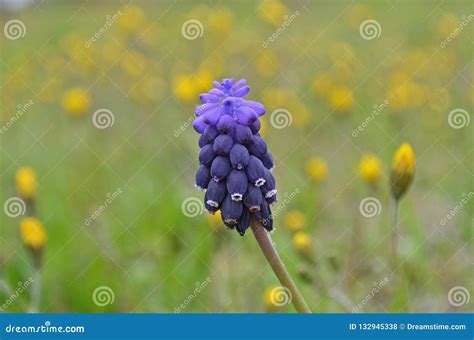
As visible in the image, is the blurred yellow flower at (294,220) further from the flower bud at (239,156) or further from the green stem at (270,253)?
the flower bud at (239,156)

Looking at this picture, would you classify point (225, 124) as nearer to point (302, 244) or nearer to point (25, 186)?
point (302, 244)

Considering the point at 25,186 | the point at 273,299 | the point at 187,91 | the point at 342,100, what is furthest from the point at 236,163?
the point at 342,100

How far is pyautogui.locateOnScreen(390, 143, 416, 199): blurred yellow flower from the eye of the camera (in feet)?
13.6

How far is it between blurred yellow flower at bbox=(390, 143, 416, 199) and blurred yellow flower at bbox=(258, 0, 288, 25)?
3.10 meters

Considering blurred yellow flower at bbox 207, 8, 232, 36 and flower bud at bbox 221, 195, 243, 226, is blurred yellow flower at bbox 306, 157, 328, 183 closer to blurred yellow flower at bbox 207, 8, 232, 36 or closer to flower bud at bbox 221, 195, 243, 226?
blurred yellow flower at bbox 207, 8, 232, 36

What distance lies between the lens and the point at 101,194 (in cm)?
637

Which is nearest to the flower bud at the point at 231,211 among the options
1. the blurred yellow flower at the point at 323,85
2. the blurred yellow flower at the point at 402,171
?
the blurred yellow flower at the point at 402,171

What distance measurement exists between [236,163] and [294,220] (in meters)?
2.07

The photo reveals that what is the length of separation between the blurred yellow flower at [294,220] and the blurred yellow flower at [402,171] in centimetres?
96

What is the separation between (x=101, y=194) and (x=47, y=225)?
0.58 m

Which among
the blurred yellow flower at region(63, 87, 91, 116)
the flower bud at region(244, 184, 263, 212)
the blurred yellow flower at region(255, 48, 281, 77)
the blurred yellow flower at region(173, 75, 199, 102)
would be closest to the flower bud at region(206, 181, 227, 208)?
the flower bud at region(244, 184, 263, 212)

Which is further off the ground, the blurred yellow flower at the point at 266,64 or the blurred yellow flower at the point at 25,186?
the blurred yellow flower at the point at 266,64

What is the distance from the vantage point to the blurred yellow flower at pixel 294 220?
16.4ft

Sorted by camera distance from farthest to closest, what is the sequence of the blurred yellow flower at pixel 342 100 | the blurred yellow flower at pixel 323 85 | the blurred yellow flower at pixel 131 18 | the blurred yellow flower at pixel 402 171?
the blurred yellow flower at pixel 131 18 < the blurred yellow flower at pixel 323 85 < the blurred yellow flower at pixel 342 100 < the blurred yellow flower at pixel 402 171
